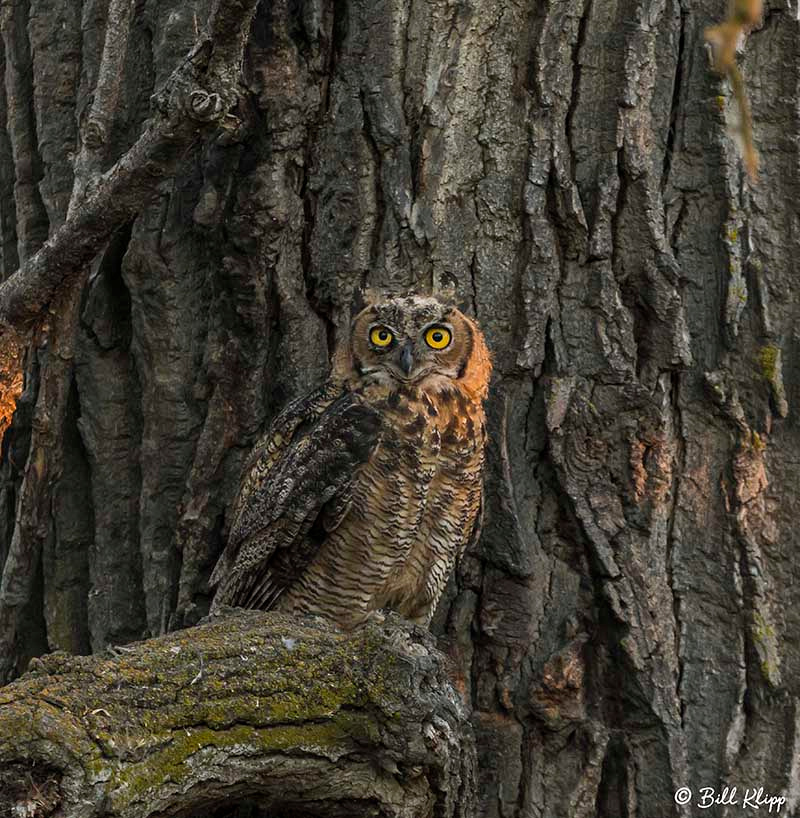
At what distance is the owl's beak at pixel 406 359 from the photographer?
9.62 ft

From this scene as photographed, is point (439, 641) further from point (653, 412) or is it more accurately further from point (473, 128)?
point (473, 128)

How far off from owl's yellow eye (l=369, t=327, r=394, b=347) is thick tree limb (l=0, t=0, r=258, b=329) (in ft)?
2.29

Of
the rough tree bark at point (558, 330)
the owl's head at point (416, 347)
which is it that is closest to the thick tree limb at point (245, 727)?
the rough tree bark at point (558, 330)

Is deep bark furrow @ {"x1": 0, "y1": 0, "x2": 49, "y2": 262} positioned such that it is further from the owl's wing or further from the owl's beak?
the owl's beak

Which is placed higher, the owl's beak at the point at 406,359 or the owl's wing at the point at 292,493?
the owl's beak at the point at 406,359

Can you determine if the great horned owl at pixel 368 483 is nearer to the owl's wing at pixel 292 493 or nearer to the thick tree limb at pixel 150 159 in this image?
the owl's wing at pixel 292 493

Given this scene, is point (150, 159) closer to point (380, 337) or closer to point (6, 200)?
point (380, 337)

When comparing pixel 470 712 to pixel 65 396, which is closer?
pixel 470 712

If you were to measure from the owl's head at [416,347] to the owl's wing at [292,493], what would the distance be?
15 centimetres

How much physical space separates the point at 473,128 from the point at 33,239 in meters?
1.42

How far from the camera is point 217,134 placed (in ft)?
9.52

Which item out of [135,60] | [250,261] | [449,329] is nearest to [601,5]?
[449,329]

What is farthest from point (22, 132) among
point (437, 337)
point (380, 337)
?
point (437, 337)

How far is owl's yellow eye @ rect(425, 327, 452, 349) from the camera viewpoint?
9.43ft
